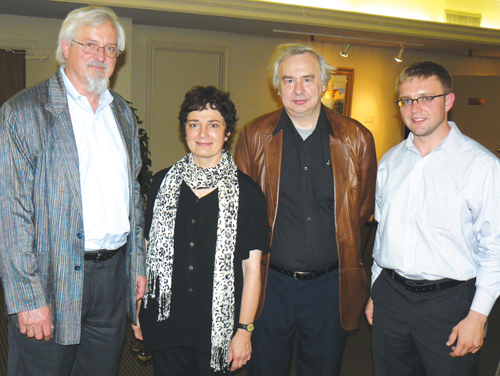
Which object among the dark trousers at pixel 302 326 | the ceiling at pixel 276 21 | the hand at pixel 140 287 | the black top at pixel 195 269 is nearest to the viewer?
the black top at pixel 195 269

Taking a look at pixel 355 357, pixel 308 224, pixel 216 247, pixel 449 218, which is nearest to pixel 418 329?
pixel 449 218

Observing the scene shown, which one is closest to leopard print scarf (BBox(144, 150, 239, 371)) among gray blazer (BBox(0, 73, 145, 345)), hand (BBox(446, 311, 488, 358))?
gray blazer (BBox(0, 73, 145, 345))

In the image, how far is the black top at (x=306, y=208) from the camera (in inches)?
88.7

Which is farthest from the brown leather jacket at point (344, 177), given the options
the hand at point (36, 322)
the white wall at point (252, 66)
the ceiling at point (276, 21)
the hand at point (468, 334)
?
the white wall at point (252, 66)

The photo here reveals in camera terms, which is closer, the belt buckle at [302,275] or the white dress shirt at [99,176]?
the white dress shirt at [99,176]

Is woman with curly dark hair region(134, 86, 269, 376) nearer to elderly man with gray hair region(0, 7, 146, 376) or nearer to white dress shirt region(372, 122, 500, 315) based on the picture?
elderly man with gray hair region(0, 7, 146, 376)

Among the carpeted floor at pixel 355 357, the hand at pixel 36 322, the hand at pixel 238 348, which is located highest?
the hand at pixel 36 322

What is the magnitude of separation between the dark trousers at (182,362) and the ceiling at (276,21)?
5261mm

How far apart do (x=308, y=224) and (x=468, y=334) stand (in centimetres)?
82

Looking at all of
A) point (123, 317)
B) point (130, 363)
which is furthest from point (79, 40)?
point (130, 363)

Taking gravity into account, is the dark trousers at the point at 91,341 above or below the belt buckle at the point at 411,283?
below

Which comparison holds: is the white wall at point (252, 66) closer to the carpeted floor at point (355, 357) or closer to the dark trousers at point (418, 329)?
the carpeted floor at point (355, 357)

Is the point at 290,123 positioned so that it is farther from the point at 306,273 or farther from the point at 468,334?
the point at 468,334

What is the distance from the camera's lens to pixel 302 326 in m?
2.32
